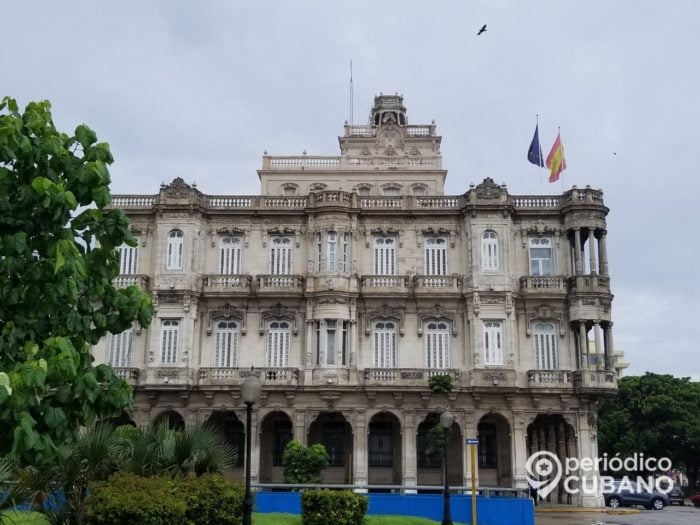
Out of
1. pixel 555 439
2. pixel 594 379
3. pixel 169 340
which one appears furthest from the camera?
pixel 555 439

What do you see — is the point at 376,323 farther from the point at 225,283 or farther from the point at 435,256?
the point at 225,283

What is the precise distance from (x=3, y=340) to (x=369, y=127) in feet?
144

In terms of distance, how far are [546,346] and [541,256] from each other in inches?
182

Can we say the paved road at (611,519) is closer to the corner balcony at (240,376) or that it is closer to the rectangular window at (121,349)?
the corner balcony at (240,376)

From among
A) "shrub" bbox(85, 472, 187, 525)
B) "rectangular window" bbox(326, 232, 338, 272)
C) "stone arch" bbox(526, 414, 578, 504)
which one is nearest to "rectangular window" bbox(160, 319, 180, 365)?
"rectangular window" bbox(326, 232, 338, 272)

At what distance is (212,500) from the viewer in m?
15.2

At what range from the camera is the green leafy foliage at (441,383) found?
3403cm

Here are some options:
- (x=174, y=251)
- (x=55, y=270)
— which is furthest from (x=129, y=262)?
(x=55, y=270)

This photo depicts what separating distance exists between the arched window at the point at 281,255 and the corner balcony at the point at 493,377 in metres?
10.7

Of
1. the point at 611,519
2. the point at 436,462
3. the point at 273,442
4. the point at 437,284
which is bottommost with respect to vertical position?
the point at 611,519

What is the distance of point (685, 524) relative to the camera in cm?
3042

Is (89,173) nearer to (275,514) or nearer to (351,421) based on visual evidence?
(275,514)

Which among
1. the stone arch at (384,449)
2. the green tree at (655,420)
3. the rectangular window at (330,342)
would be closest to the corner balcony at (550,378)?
the stone arch at (384,449)

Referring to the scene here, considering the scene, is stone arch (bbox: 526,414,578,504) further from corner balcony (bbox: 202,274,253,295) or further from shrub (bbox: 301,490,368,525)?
shrub (bbox: 301,490,368,525)
